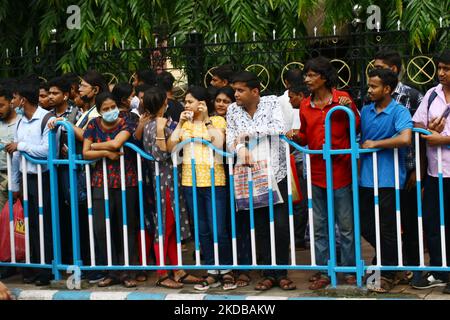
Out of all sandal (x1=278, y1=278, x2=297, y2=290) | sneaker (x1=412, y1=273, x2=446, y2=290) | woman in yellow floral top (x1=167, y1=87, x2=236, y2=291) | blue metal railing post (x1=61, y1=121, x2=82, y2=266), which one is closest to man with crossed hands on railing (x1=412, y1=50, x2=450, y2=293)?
sneaker (x1=412, y1=273, x2=446, y2=290)

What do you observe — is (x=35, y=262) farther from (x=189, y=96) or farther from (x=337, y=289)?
(x=337, y=289)

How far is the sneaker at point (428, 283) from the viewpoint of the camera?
27.0ft

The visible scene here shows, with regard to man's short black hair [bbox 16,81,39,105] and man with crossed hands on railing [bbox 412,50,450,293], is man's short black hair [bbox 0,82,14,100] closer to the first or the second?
man's short black hair [bbox 16,81,39,105]

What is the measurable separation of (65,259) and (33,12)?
5.27m

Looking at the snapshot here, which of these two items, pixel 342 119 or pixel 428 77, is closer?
pixel 342 119

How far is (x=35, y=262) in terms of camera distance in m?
9.24

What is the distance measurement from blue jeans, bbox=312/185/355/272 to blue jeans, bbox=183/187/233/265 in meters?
0.80

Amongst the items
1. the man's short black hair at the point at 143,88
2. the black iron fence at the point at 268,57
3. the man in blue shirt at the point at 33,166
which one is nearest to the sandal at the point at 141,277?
the man in blue shirt at the point at 33,166

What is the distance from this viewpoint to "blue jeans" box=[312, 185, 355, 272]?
27.2 ft

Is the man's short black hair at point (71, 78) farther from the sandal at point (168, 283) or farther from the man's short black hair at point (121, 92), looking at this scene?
the sandal at point (168, 283)

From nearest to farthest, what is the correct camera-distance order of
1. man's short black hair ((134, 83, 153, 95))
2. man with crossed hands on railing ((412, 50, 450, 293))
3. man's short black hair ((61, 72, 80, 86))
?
man with crossed hands on railing ((412, 50, 450, 293)) → man's short black hair ((134, 83, 153, 95)) → man's short black hair ((61, 72, 80, 86))

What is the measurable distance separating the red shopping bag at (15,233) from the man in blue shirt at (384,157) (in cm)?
317

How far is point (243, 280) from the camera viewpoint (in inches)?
344

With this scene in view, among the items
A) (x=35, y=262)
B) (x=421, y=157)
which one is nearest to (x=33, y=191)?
(x=35, y=262)
